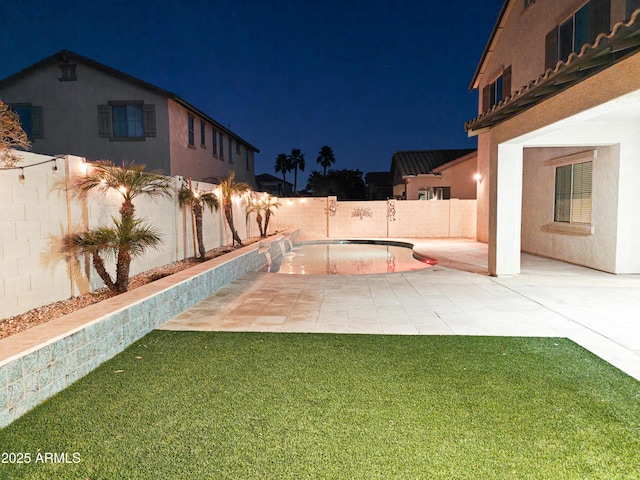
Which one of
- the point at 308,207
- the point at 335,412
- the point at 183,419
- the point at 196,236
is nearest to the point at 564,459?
the point at 335,412

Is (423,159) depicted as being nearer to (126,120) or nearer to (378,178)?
(378,178)

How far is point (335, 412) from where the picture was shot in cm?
300

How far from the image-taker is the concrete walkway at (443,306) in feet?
16.3

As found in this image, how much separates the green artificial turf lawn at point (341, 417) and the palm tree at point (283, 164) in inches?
2087

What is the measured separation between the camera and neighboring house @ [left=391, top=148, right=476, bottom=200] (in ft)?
68.7

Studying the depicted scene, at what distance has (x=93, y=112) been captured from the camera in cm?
1591

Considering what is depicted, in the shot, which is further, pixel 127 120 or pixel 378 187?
pixel 378 187

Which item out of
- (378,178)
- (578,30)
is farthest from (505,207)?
(378,178)

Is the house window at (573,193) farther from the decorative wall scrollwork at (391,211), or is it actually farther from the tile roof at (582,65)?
the decorative wall scrollwork at (391,211)

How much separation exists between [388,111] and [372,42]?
15358 mm

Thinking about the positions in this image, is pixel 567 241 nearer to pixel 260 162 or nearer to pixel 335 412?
pixel 335 412

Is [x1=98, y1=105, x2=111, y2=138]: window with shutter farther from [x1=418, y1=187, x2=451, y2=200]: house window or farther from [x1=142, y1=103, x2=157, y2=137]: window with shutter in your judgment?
[x1=418, y1=187, x2=451, y2=200]: house window

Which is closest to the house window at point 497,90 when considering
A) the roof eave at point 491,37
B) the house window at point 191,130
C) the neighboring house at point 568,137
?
the neighboring house at point 568,137

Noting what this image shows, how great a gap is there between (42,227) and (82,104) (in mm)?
13431
